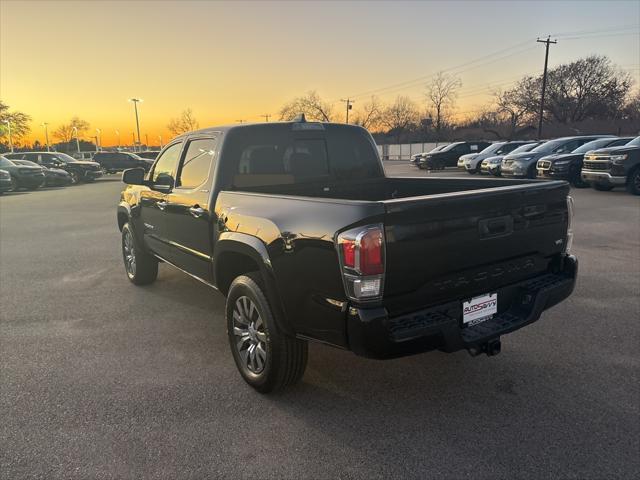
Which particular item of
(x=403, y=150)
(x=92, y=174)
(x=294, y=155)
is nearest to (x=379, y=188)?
(x=294, y=155)

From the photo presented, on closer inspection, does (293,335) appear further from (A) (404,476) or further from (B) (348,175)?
(B) (348,175)

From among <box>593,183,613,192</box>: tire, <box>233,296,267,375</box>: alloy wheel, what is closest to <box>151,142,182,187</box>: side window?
<box>233,296,267,375</box>: alloy wheel

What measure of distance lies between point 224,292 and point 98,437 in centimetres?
138

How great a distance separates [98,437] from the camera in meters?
2.82

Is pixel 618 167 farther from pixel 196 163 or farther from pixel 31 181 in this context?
pixel 31 181

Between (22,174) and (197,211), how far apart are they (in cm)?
2361

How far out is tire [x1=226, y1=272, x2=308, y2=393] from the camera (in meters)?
3.05

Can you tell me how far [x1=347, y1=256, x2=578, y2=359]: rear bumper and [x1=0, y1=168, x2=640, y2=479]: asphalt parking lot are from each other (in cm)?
59

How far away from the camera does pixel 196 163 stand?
4270 millimetres

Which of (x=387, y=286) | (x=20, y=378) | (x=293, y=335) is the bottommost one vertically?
(x=20, y=378)

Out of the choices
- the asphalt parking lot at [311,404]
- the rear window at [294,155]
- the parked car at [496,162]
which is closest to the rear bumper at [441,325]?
the asphalt parking lot at [311,404]

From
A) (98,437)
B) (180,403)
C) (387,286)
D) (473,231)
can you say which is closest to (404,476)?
(387,286)

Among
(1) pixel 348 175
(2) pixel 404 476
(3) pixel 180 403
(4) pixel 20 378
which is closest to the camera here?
(2) pixel 404 476

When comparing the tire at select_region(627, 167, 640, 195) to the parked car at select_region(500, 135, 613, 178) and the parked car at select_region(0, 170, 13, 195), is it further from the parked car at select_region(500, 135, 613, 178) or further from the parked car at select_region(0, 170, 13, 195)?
the parked car at select_region(0, 170, 13, 195)
